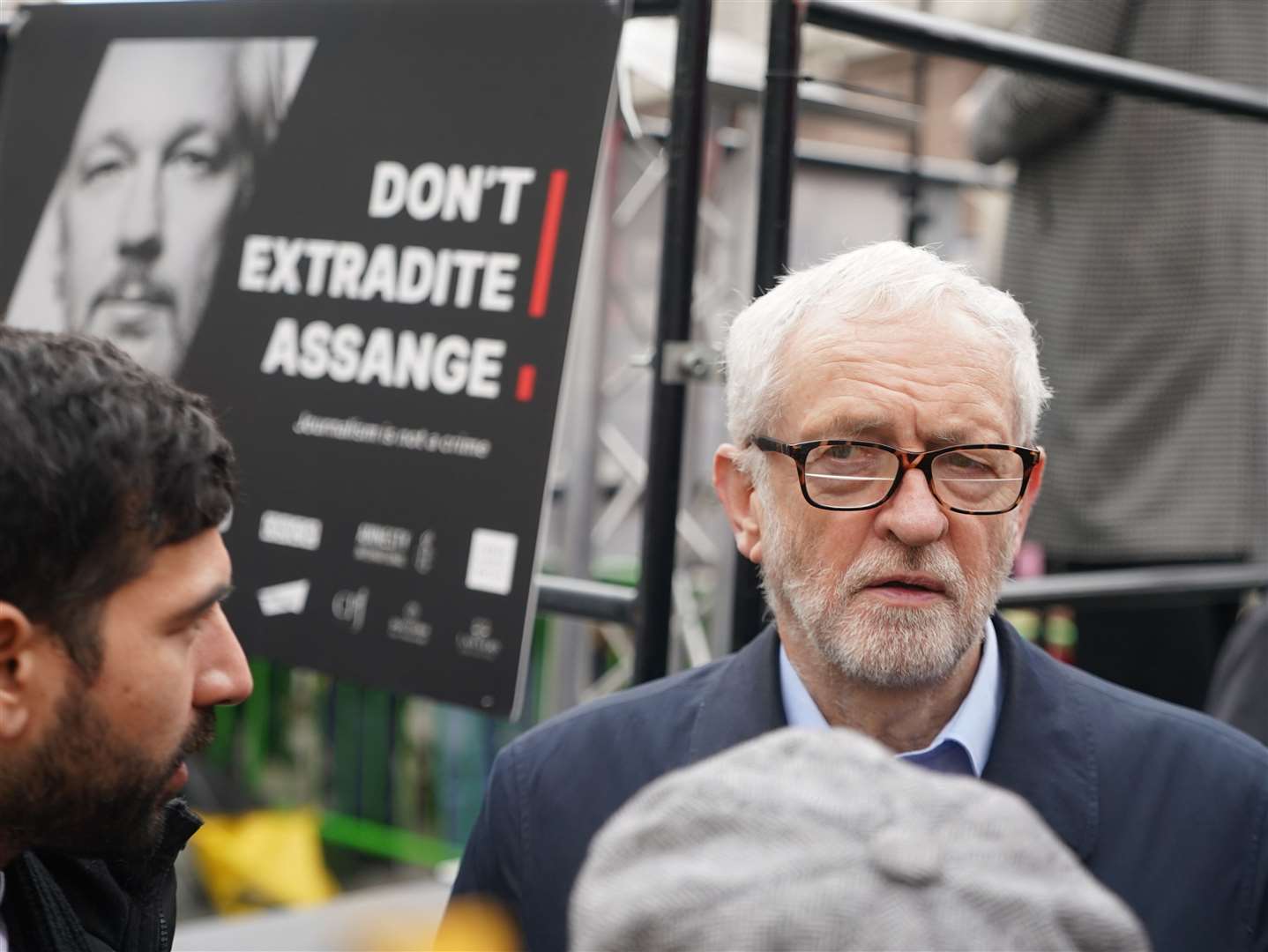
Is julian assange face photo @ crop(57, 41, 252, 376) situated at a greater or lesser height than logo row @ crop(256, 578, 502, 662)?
greater

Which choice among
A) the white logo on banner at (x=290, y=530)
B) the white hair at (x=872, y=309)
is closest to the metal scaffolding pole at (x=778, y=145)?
the white hair at (x=872, y=309)

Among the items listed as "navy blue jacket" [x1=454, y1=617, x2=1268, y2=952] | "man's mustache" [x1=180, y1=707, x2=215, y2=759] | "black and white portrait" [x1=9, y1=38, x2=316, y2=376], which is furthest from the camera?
"black and white portrait" [x1=9, y1=38, x2=316, y2=376]

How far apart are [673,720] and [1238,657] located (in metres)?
1.27

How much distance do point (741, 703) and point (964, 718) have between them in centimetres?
27

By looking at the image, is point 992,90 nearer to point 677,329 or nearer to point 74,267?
point 677,329

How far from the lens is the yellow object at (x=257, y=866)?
4566 millimetres

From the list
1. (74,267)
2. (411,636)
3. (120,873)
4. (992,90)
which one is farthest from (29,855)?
(992,90)

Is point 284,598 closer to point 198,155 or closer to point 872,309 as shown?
point 198,155

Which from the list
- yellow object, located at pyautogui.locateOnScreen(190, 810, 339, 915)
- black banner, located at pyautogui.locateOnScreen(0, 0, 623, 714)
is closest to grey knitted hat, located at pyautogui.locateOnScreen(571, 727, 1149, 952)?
black banner, located at pyautogui.locateOnScreen(0, 0, 623, 714)

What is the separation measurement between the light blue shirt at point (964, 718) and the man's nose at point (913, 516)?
0.20m

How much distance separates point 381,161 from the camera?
2268mm

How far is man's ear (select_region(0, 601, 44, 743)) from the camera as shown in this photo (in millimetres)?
1289

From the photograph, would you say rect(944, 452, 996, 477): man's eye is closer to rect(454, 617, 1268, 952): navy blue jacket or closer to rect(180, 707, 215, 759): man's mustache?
rect(454, 617, 1268, 952): navy blue jacket

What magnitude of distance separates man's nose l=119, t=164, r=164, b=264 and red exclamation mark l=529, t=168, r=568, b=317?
84 centimetres
